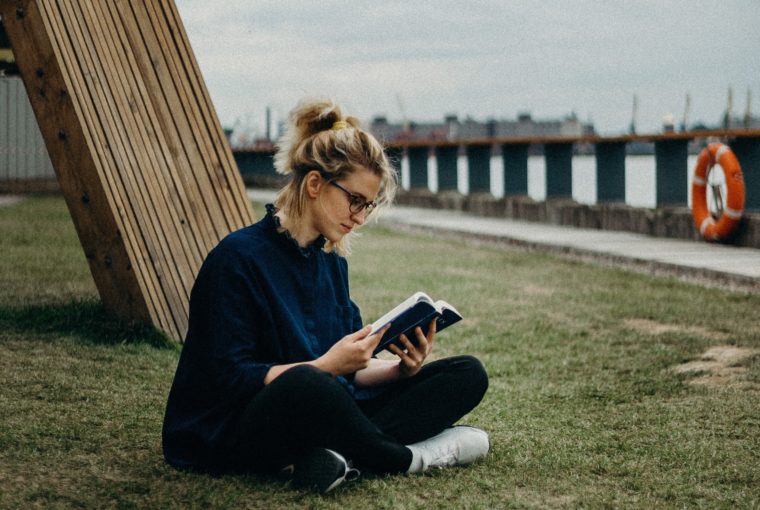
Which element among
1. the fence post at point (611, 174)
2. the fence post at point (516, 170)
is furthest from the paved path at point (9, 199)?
the fence post at point (611, 174)

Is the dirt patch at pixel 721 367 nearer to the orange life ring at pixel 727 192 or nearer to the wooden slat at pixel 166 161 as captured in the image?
the wooden slat at pixel 166 161

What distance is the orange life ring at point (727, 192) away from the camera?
448 inches

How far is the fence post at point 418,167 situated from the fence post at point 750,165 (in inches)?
460

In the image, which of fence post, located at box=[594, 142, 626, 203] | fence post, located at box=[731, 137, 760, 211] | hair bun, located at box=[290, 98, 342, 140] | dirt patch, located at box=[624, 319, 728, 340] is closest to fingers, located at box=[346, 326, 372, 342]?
hair bun, located at box=[290, 98, 342, 140]

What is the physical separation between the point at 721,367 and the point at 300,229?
3.13 meters

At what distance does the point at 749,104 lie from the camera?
16.5 meters

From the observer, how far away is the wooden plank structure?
19.4ft

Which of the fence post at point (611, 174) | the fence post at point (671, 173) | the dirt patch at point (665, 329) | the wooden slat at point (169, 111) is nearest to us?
the wooden slat at point (169, 111)

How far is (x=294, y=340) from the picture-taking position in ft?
11.5

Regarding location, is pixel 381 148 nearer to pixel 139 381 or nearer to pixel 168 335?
pixel 139 381

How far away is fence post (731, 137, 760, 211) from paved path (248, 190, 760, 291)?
70cm

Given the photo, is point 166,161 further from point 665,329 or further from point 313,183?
point 665,329

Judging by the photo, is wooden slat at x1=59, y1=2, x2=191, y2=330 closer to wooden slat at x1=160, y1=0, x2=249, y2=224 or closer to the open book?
wooden slat at x1=160, y1=0, x2=249, y2=224

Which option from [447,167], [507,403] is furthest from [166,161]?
[447,167]
